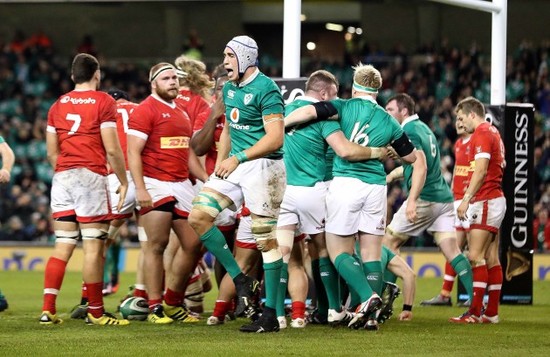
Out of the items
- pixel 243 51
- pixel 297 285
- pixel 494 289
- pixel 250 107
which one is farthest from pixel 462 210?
pixel 243 51

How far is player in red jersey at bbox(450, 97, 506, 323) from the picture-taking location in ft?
35.2

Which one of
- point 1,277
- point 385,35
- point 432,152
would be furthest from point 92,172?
point 385,35

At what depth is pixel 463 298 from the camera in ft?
44.1

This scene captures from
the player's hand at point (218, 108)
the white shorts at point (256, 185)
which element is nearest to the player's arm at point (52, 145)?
the player's hand at point (218, 108)

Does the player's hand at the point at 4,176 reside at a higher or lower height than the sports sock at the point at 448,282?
higher

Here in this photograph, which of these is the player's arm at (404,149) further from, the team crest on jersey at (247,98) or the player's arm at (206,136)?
the player's arm at (206,136)

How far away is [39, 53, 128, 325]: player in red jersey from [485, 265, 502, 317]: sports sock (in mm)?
3456

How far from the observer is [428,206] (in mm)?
11586

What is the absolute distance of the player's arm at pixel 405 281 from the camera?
35.6 ft

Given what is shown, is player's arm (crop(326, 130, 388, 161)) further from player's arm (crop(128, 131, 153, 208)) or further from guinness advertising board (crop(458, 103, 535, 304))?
guinness advertising board (crop(458, 103, 535, 304))

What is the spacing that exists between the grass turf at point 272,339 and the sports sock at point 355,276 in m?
0.33

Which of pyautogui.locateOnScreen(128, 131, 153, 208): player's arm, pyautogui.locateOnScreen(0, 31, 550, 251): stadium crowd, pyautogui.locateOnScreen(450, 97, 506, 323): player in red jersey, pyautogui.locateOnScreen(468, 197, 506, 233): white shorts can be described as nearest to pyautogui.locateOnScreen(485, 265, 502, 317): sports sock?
pyautogui.locateOnScreen(450, 97, 506, 323): player in red jersey

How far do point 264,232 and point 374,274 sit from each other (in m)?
1.18

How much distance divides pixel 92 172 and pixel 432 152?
350 centimetres
